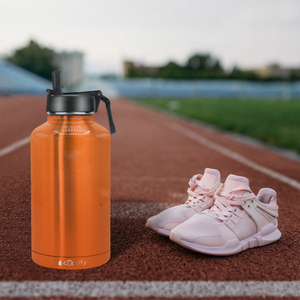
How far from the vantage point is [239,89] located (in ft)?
227

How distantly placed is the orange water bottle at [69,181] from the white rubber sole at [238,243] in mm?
485

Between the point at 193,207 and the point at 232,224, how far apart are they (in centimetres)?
31

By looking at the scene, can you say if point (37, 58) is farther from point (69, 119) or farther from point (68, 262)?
point (68, 262)

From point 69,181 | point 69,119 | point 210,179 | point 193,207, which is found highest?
point 69,119

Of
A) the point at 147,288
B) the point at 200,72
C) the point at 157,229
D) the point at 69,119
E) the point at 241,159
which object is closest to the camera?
the point at 147,288

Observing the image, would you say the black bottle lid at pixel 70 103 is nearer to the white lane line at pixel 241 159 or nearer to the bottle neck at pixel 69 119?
the bottle neck at pixel 69 119

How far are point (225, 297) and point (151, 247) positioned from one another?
60 cm

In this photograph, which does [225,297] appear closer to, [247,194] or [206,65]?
[247,194]

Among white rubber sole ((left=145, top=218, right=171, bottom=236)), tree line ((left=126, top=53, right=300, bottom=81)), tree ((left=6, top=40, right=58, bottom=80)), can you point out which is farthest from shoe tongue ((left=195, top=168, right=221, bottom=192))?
tree line ((left=126, top=53, right=300, bottom=81))

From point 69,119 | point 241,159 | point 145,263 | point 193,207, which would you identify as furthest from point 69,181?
point 241,159

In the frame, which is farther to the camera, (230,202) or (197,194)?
(197,194)

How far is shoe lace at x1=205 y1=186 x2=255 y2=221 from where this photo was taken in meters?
1.99

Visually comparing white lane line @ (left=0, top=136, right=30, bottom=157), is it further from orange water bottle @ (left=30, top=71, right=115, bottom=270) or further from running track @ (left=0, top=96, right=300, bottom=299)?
orange water bottle @ (left=30, top=71, right=115, bottom=270)

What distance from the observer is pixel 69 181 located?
1626mm
